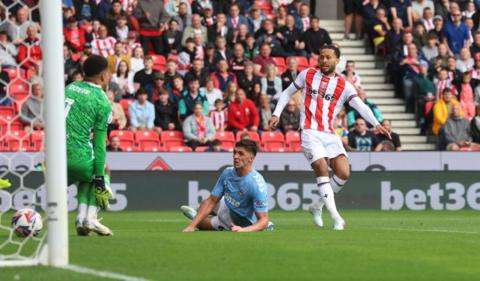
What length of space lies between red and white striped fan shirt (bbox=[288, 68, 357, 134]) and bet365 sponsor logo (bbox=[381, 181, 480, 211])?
862 cm

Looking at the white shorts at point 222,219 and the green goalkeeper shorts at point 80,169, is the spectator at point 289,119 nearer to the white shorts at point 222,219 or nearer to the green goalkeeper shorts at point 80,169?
the white shorts at point 222,219

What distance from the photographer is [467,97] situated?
2794 centimetres

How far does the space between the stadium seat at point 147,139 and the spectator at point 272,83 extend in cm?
291

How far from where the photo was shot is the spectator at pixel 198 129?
25.0m

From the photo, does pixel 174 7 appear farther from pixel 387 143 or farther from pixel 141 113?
pixel 387 143

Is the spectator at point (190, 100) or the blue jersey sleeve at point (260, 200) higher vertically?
the spectator at point (190, 100)

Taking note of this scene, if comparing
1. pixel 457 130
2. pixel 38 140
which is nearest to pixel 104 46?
pixel 457 130

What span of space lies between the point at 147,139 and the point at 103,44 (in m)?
2.26

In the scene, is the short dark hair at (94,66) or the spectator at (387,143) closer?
the short dark hair at (94,66)

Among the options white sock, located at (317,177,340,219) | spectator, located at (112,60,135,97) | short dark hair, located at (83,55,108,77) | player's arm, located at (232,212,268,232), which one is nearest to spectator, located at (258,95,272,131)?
spectator, located at (112,60,135,97)

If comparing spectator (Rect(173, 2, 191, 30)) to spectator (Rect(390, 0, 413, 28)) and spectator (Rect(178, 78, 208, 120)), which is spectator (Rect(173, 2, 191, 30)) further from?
spectator (Rect(390, 0, 413, 28))

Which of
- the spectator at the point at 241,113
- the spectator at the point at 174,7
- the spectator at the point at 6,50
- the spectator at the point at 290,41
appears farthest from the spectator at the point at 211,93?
the spectator at the point at 6,50

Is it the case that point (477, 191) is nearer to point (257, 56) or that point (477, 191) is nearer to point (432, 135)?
point (432, 135)

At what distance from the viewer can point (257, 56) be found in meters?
27.7
